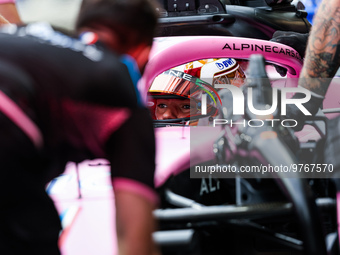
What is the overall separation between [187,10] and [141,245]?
4885mm

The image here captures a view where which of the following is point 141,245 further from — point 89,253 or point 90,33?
point 89,253

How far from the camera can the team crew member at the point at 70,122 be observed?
0.76m

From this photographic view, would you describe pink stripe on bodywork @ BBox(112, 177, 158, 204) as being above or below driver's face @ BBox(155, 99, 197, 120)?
above

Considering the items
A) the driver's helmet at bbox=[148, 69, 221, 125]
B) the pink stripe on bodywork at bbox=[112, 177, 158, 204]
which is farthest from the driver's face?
the pink stripe on bodywork at bbox=[112, 177, 158, 204]

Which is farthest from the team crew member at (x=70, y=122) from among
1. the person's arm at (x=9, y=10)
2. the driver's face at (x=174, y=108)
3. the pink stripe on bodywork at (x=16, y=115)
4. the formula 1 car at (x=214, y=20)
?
the formula 1 car at (x=214, y=20)

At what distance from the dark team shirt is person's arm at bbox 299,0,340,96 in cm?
119

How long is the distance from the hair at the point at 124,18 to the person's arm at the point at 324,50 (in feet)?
3.56

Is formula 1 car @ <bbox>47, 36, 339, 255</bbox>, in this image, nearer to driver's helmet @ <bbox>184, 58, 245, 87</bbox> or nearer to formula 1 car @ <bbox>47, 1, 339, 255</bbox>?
formula 1 car @ <bbox>47, 1, 339, 255</bbox>

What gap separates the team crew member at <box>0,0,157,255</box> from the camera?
76cm

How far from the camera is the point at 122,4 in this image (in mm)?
867

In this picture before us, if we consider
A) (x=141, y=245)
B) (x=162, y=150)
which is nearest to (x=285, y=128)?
(x=162, y=150)

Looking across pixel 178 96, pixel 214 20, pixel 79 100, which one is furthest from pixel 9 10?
pixel 214 20

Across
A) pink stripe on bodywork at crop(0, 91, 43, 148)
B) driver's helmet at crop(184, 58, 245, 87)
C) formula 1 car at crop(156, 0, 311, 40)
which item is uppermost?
pink stripe on bodywork at crop(0, 91, 43, 148)

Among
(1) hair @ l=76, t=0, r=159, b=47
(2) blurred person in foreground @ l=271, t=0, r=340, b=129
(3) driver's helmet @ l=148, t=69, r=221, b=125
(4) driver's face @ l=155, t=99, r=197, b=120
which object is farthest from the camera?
(4) driver's face @ l=155, t=99, r=197, b=120
